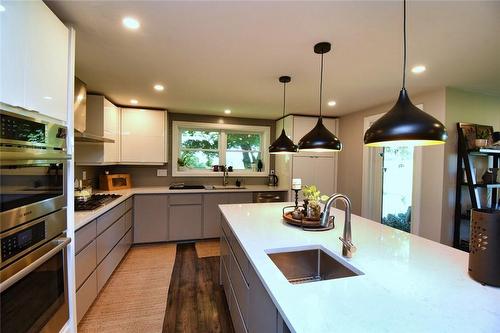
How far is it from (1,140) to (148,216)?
2876mm

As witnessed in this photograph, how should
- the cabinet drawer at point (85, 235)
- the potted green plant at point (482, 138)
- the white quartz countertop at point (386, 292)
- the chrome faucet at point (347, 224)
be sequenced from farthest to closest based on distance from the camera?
1. the potted green plant at point (482, 138)
2. the cabinet drawer at point (85, 235)
3. the chrome faucet at point (347, 224)
4. the white quartz countertop at point (386, 292)

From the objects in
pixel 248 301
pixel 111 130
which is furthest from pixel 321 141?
pixel 111 130

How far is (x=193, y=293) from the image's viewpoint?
7.86 feet

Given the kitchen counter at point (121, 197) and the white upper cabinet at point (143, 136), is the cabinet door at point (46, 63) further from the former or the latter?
the white upper cabinet at point (143, 136)

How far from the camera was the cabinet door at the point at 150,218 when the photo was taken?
3580mm

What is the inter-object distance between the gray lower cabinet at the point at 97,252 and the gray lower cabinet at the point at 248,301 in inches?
46.5

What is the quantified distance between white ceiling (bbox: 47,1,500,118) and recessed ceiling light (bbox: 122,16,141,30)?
0.03 m

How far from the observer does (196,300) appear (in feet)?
7.48

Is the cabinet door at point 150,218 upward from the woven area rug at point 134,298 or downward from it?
upward

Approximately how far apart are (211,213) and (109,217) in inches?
65.0

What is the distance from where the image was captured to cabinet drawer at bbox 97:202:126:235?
7.37 feet

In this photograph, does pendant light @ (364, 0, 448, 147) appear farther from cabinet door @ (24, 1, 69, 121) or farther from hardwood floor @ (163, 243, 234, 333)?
hardwood floor @ (163, 243, 234, 333)

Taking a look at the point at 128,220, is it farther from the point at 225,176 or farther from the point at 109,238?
the point at 225,176

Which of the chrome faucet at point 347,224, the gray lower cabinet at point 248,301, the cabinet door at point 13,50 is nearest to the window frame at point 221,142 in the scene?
the gray lower cabinet at point 248,301
